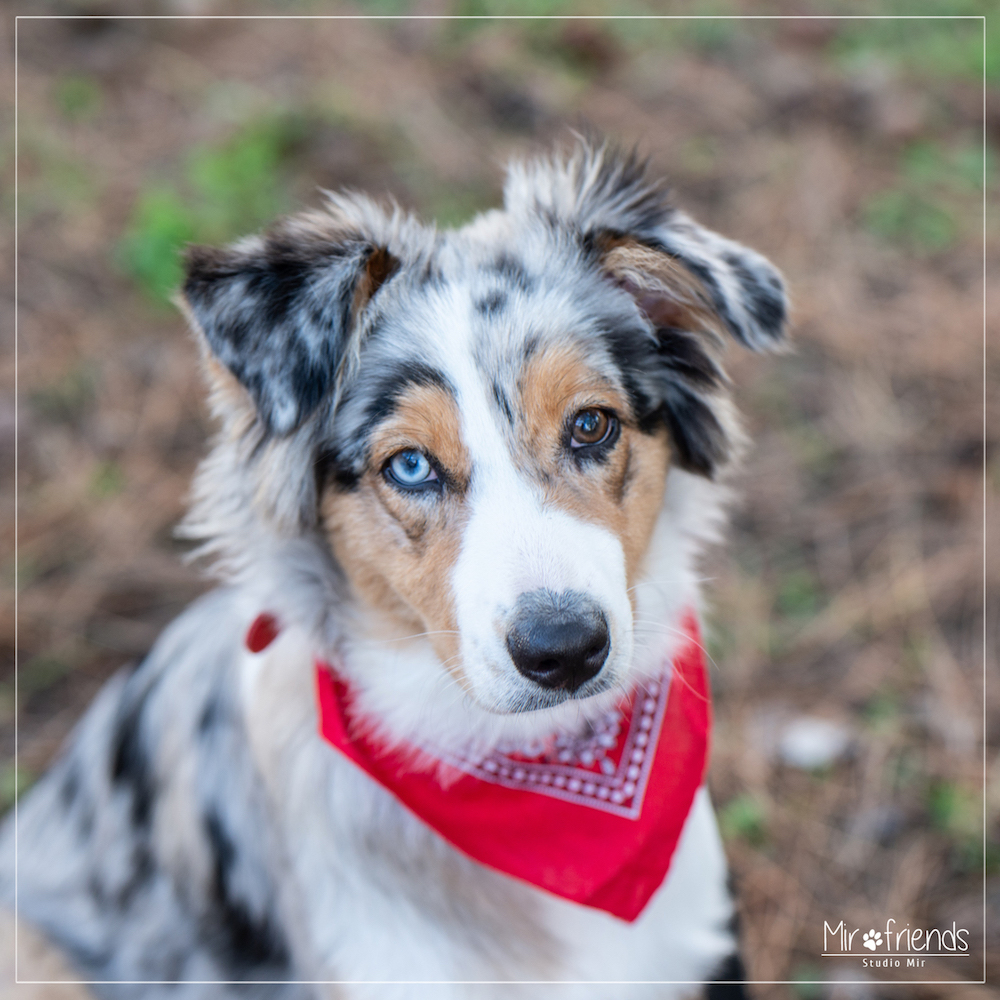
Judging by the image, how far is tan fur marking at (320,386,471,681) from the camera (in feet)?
7.62

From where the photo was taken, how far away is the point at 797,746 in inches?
156

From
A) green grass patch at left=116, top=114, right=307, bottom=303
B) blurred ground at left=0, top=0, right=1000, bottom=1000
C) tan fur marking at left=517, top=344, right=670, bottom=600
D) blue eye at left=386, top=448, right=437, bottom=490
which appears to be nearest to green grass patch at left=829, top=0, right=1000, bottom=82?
blurred ground at left=0, top=0, right=1000, bottom=1000

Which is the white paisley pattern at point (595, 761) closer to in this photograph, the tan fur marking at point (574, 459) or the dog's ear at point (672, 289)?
the tan fur marking at point (574, 459)

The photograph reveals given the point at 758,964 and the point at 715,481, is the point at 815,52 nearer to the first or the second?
the point at 715,481

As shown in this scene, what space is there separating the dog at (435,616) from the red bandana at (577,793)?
10 millimetres

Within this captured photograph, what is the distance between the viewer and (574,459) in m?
2.40

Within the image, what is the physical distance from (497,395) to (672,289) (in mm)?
667

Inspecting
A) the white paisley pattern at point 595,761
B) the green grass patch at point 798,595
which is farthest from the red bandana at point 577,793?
the green grass patch at point 798,595

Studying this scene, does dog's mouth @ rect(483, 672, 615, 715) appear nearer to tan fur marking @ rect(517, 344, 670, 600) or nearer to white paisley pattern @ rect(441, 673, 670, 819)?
tan fur marking @ rect(517, 344, 670, 600)

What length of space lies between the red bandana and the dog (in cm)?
1

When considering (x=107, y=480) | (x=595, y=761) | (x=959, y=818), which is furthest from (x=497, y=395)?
(x=107, y=480)

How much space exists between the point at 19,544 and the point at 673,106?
545 cm

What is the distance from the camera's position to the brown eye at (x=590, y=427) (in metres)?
2.41

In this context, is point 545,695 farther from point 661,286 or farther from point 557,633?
point 661,286
